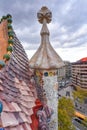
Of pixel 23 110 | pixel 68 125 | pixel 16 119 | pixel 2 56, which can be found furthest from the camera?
pixel 68 125

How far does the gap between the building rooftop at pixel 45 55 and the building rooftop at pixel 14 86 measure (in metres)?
0.38

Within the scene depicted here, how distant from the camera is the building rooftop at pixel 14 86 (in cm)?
649

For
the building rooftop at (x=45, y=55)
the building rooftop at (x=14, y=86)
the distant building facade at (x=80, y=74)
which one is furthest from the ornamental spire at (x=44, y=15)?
A: the distant building facade at (x=80, y=74)

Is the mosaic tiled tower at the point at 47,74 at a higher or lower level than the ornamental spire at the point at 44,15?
lower

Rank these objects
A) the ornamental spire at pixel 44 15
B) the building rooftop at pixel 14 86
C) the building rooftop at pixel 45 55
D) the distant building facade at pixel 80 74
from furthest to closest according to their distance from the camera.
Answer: the distant building facade at pixel 80 74 < the ornamental spire at pixel 44 15 < the building rooftop at pixel 45 55 < the building rooftop at pixel 14 86

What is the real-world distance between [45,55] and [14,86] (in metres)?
2.98

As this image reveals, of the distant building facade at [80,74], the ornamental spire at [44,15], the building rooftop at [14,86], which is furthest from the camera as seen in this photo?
the distant building facade at [80,74]

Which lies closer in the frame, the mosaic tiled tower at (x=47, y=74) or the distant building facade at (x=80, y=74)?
the mosaic tiled tower at (x=47, y=74)

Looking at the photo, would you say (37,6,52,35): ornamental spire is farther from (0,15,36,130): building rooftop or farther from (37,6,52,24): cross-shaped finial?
(0,15,36,130): building rooftop

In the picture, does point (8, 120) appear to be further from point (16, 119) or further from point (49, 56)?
point (49, 56)

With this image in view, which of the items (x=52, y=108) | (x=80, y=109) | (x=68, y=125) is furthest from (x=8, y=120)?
(x=80, y=109)

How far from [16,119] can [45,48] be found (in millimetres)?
4477

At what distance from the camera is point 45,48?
1070 cm

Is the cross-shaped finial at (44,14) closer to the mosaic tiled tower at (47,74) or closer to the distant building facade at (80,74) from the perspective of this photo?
the mosaic tiled tower at (47,74)
